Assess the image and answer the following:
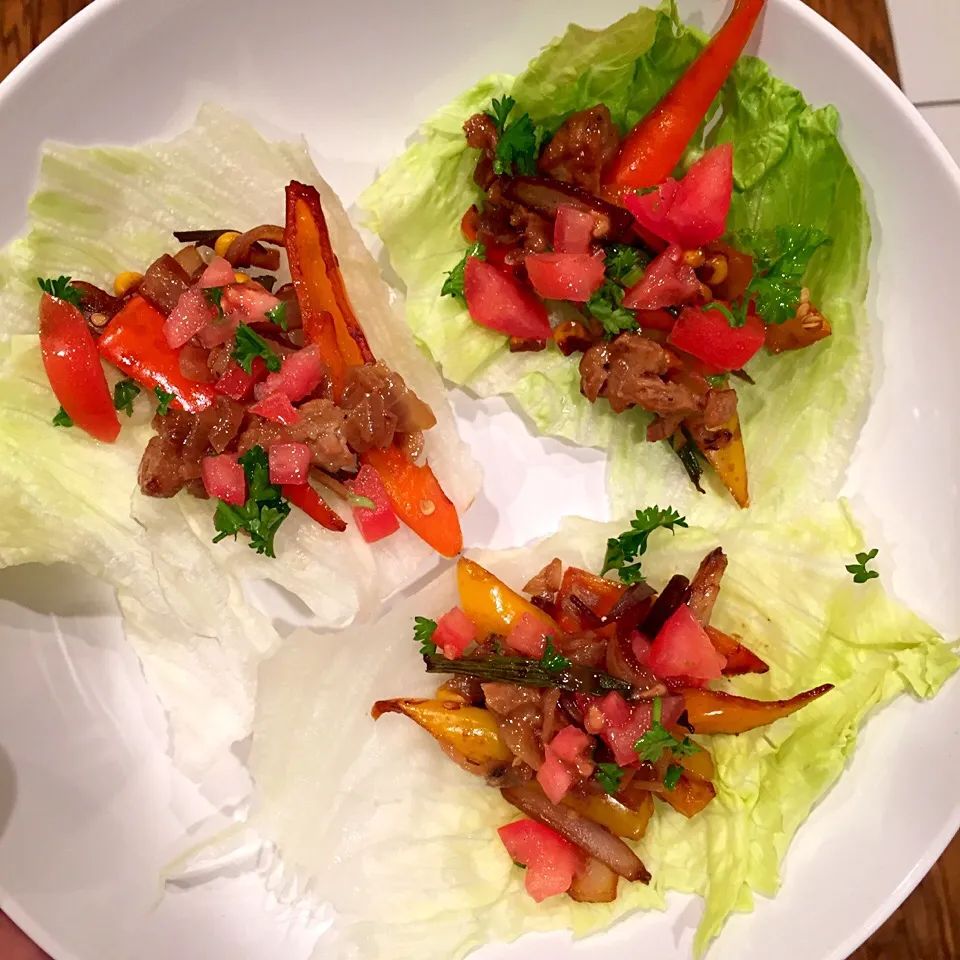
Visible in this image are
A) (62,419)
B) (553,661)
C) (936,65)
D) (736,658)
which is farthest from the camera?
(936,65)

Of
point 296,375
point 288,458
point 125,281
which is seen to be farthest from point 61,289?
point 288,458

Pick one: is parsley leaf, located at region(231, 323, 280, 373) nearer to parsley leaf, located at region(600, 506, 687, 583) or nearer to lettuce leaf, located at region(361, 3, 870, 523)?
lettuce leaf, located at region(361, 3, 870, 523)

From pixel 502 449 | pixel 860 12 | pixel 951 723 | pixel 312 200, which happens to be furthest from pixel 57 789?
pixel 860 12

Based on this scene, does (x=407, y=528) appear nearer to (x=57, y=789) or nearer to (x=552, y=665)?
(x=552, y=665)

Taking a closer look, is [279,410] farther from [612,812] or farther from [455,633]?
[612,812]

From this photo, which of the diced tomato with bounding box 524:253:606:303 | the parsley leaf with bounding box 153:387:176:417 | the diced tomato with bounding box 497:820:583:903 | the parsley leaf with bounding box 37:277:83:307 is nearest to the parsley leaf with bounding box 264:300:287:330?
the parsley leaf with bounding box 153:387:176:417

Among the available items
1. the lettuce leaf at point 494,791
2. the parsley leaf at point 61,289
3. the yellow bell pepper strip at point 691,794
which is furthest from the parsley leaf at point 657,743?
the parsley leaf at point 61,289
